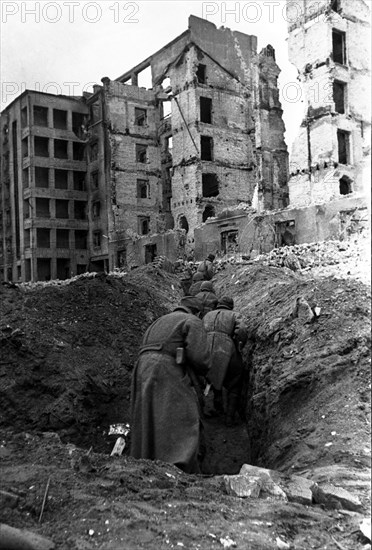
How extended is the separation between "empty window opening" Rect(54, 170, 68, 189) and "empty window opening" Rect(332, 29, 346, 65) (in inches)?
826

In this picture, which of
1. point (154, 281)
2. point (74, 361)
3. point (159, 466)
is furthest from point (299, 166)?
point (159, 466)

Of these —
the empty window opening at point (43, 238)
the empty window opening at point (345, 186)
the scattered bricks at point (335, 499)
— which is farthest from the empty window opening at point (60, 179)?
the scattered bricks at point (335, 499)

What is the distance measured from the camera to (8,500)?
354 cm

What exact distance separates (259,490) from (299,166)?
2326 centimetres

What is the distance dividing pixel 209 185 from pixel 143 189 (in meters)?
5.03

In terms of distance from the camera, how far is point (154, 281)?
17.3 meters

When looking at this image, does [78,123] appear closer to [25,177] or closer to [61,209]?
[25,177]


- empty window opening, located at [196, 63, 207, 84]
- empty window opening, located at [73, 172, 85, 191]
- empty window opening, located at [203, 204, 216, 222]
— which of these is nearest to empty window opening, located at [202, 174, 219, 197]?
empty window opening, located at [203, 204, 216, 222]

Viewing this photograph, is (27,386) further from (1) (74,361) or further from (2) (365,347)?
(2) (365,347)

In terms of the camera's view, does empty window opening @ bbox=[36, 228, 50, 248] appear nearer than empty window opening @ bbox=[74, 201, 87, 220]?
Yes

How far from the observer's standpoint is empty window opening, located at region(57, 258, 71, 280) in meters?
38.8

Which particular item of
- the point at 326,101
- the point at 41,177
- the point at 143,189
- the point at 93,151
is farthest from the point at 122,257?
the point at 326,101

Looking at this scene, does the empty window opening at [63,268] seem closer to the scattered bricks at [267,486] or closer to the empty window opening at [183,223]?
the empty window opening at [183,223]

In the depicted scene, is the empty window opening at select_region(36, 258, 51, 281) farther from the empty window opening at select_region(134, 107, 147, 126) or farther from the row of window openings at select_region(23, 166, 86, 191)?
the empty window opening at select_region(134, 107, 147, 126)
